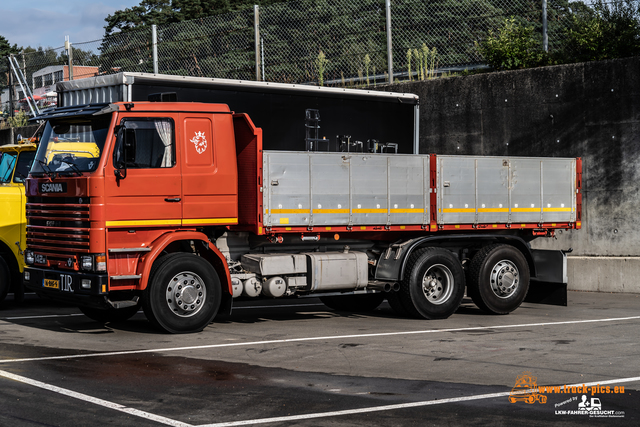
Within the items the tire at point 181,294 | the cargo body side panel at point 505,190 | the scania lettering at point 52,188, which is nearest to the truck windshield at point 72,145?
the scania lettering at point 52,188

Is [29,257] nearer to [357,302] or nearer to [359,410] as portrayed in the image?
[357,302]

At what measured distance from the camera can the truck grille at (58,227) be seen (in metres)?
9.95

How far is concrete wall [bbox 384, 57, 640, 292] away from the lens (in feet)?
50.4

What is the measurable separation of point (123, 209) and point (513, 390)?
5.35 metres

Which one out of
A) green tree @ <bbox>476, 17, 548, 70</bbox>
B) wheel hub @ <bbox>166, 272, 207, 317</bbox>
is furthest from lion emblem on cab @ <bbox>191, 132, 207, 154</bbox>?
green tree @ <bbox>476, 17, 548, 70</bbox>

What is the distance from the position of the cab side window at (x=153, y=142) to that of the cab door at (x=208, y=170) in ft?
0.60

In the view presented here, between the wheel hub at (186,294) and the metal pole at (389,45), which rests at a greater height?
the metal pole at (389,45)

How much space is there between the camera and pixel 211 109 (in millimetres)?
10836

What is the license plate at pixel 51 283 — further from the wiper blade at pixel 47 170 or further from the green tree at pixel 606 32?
the green tree at pixel 606 32

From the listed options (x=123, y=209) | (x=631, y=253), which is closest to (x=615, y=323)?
(x=631, y=253)

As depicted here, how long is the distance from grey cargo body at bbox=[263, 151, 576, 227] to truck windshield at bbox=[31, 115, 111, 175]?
2.23 meters

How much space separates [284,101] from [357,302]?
12.3 feet

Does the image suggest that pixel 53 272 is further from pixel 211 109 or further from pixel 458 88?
pixel 458 88

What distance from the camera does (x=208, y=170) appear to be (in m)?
10.7
